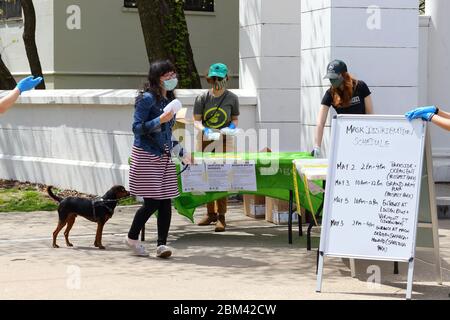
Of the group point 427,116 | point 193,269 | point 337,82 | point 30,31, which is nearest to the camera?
point 427,116

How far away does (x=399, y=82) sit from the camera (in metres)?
11.9

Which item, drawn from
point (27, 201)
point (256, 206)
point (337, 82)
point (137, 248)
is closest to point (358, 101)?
point (337, 82)

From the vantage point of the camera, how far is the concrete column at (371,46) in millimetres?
11648

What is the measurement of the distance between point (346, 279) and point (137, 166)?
227 centimetres

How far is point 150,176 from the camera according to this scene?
355 inches

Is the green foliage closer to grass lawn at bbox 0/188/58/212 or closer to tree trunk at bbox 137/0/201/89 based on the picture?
tree trunk at bbox 137/0/201/89

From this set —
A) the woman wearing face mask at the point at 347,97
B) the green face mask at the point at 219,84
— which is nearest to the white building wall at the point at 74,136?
Answer: the green face mask at the point at 219,84

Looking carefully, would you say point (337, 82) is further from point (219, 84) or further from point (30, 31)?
point (30, 31)

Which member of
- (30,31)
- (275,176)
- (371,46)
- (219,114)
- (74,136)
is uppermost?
(30,31)

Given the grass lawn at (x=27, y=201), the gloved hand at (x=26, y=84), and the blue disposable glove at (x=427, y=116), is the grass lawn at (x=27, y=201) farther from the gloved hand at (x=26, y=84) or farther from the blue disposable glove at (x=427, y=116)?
the blue disposable glove at (x=427, y=116)

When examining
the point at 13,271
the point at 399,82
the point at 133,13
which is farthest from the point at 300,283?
the point at 133,13

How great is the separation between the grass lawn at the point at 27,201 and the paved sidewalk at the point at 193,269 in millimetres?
1845

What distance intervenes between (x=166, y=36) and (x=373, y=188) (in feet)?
24.8
